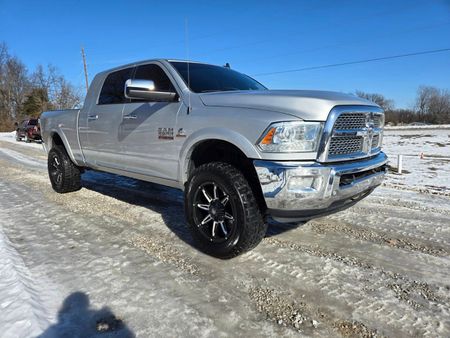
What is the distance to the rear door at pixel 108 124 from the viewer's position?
450cm

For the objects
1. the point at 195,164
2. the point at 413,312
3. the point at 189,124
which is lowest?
the point at 413,312

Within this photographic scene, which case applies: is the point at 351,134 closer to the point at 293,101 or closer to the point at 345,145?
the point at 345,145

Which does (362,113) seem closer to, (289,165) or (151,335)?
(289,165)

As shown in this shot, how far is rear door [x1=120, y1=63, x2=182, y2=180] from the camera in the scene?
3660 mm

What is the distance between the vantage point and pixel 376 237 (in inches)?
147

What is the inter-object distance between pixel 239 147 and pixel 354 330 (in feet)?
5.25

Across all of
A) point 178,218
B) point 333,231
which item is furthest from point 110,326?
point 333,231

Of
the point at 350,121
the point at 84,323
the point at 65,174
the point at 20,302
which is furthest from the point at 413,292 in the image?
the point at 65,174

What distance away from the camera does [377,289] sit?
2631 millimetres

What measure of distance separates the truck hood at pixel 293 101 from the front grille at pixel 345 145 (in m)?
0.28

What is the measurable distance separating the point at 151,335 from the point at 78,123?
418cm

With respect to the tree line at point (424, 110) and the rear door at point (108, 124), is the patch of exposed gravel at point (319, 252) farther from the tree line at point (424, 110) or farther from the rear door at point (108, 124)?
the tree line at point (424, 110)

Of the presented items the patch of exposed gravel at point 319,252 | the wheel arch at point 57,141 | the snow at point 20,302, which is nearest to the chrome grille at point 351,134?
the patch of exposed gravel at point 319,252

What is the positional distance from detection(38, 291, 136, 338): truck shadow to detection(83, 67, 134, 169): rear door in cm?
231
